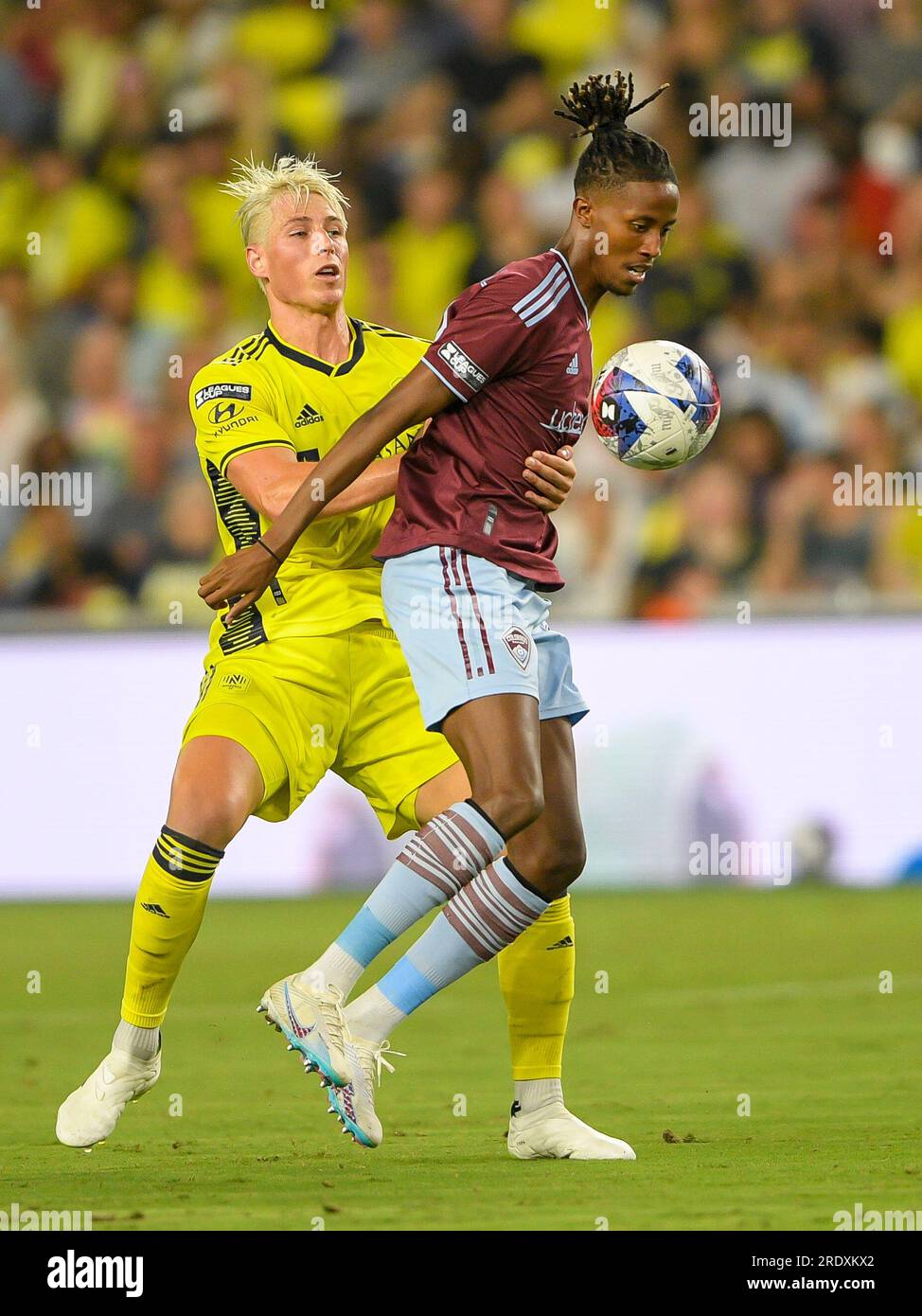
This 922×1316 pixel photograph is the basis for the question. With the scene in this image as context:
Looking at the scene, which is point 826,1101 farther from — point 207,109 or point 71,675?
point 207,109

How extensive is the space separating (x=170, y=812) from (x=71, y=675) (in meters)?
5.15

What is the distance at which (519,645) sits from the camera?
15.4 feet

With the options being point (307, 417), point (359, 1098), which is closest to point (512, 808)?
point (359, 1098)

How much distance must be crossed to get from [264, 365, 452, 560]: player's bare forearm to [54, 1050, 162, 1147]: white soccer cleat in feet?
4.91

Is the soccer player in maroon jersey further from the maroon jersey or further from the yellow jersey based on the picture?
the yellow jersey

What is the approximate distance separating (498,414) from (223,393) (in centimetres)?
98

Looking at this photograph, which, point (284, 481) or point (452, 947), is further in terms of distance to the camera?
point (284, 481)

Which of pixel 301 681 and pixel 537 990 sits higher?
pixel 301 681

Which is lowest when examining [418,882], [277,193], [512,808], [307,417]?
[418,882]

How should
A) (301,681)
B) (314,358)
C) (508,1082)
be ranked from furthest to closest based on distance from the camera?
(508,1082) → (314,358) → (301,681)

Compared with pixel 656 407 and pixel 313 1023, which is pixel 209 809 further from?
pixel 656 407

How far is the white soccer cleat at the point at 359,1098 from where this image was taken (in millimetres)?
4344

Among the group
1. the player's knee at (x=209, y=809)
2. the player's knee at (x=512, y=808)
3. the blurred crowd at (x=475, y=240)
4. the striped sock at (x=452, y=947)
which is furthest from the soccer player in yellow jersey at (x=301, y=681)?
the blurred crowd at (x=475, y=240)

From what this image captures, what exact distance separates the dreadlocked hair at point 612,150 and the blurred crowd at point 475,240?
18.8 feet
